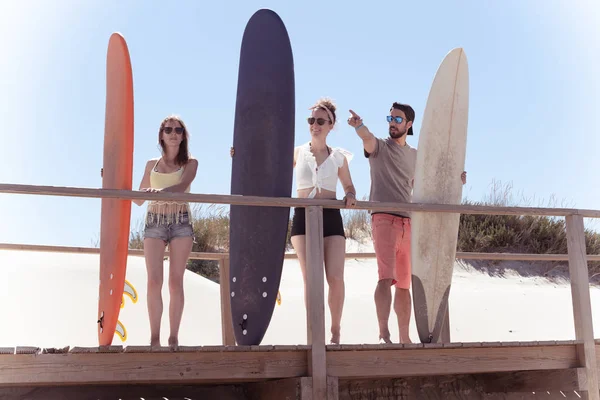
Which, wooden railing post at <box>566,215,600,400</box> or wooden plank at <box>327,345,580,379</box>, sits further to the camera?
wooden railing post at <box>566,215,600,400</box>

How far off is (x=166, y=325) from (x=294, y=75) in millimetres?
5732

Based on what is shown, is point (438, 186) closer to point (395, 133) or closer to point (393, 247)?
point (395, 133)

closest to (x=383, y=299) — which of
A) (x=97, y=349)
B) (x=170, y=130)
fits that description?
(x=170, y=130)

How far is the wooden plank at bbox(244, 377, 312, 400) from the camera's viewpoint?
5074mm

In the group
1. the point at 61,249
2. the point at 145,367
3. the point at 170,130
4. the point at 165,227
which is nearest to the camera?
the point at 145,367

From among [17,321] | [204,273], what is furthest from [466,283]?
[17,321]

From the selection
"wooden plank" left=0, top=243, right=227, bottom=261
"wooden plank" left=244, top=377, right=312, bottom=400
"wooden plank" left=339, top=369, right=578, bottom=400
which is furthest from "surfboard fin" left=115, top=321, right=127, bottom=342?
"wooden plank" left=339, top=369, right=578, bottom=400

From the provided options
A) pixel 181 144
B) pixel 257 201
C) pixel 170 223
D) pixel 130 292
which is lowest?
pixel 170 223

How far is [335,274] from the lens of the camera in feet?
17.7

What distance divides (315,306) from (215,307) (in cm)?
675

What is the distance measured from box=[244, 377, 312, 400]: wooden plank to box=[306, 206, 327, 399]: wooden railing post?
0.27ft

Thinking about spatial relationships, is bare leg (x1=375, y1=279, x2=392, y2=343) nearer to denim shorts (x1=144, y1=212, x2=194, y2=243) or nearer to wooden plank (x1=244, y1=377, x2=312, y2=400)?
wooden plank (x1=244, y1=377, x2=312, y2=400)

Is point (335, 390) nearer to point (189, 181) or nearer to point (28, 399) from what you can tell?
point (189, 181)

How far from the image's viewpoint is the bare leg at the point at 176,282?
502cm
